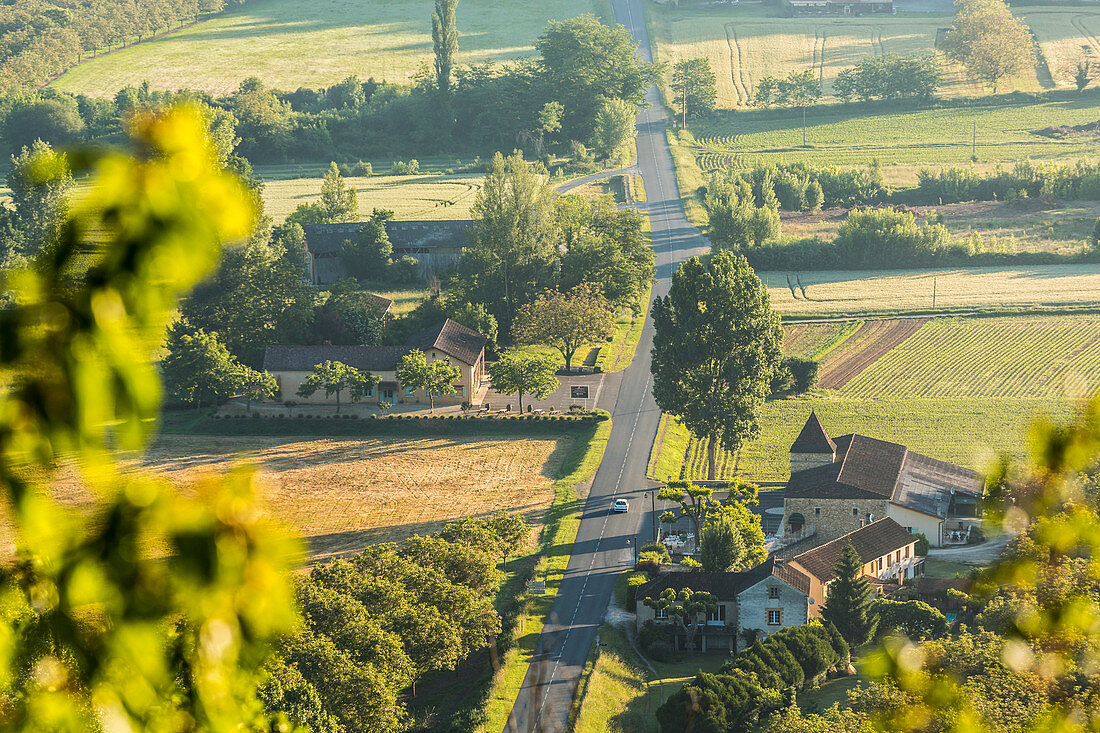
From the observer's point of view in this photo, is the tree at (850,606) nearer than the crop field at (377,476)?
Yes

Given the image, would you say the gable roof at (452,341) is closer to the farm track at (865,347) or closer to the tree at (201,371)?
the tree at (201,371)

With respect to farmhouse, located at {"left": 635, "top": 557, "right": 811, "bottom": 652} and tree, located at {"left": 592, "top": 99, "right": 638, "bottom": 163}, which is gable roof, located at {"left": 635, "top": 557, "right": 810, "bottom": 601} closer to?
farmhouse, located at {"left": 635, "top": 557, "right": 811, "bottom": 652}

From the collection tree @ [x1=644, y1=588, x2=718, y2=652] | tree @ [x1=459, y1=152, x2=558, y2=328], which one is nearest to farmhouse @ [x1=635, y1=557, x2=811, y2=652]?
tree @ [x1=644, y1=588, x2=718, y2=652]

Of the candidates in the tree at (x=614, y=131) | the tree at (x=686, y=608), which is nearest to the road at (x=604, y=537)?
the tree at (x=686, y=608)

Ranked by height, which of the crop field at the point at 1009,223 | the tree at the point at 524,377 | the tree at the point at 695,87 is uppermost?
the tree at the point at 695,87

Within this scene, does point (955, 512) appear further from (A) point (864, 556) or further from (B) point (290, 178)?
(B) point (290, 178)

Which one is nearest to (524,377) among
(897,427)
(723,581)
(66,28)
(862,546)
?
(897,427)

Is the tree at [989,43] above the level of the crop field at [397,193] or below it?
above
